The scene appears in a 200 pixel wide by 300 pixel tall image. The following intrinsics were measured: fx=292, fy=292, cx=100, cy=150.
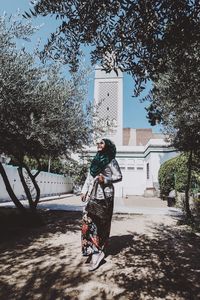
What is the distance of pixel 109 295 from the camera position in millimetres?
3451

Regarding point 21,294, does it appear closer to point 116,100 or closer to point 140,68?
point 140,68

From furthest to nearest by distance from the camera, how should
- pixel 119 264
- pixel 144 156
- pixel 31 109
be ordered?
pixel 144 156, pixel 31 109, pixel 119 264

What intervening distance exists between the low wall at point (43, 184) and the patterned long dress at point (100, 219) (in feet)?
36.1

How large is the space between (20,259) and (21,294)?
1502 mm

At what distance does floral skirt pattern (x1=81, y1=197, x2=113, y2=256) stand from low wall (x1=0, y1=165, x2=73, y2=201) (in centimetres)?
1101

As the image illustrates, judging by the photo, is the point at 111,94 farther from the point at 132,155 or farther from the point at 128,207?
the point at 128,207

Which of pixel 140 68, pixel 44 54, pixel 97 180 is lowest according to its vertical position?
pixel 97 180

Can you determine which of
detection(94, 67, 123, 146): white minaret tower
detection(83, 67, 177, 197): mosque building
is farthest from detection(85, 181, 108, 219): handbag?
detection(94, 67, 123, 146): white minaret tower

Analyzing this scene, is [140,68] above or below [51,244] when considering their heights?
above

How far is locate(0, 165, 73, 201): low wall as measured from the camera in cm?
1584

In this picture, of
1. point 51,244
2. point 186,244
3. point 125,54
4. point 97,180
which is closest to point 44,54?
point 125,54

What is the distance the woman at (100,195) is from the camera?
15.8ft

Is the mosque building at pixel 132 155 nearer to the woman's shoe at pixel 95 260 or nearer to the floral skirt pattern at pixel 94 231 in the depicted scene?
the floral skirt pattern at pixel 94 231

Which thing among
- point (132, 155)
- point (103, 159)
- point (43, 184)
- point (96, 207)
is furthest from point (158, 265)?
point (132, 155)
